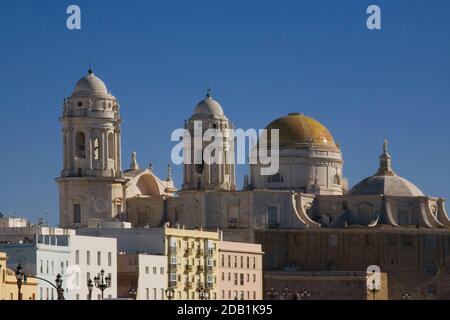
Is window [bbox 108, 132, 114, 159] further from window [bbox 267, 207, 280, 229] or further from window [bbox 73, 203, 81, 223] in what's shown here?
window [bbox 267, 207, 280, 229]

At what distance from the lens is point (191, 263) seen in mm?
133625

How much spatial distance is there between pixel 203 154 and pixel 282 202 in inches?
281

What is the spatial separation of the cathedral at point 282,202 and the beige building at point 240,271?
169 inches

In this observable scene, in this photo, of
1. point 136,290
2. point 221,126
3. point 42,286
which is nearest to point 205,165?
point 221,126

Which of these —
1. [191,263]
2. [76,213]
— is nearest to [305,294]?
[191,263]

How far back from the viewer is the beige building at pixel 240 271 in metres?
139

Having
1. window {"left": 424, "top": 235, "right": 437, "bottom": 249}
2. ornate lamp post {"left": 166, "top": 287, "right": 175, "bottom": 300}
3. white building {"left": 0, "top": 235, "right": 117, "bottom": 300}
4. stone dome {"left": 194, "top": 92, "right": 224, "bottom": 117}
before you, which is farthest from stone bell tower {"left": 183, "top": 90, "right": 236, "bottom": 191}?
white building {"left": 0, "top": 235, "right": 117, "bottom": 300}

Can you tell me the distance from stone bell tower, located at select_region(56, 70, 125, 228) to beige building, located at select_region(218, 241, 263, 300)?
11.9 meters

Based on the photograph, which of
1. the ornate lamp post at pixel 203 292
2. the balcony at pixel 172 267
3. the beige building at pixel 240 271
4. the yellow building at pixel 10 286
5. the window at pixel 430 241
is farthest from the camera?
the window at pixel 430 241

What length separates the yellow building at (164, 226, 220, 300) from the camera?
12938 cm

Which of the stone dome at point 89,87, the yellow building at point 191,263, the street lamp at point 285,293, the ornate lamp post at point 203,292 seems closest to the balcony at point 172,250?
the yellow building at point 191,263

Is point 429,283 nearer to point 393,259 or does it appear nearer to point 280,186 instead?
point 393,259

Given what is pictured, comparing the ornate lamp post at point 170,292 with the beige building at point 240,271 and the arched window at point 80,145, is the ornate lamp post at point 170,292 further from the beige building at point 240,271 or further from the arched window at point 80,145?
the arched window at point 80,145

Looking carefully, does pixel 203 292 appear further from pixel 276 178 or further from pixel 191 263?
pixel 276 178
